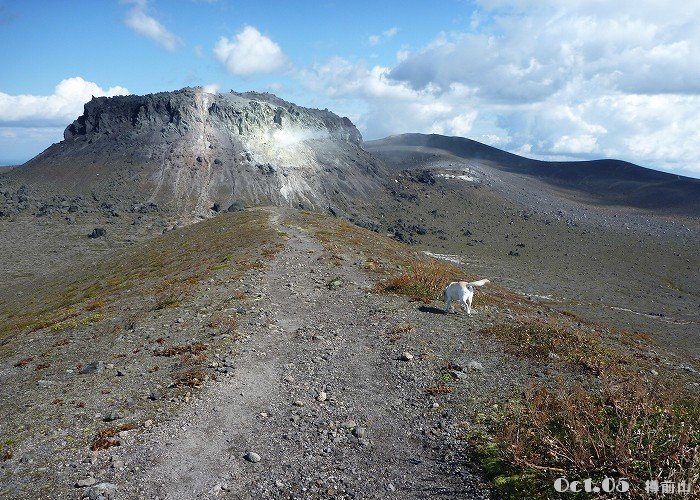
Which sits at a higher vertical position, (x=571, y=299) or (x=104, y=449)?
(x=104, y=449)

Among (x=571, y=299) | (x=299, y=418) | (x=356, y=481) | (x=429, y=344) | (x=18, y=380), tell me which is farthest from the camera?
(x=571, y=299)

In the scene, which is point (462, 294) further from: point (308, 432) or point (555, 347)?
point (308, 432)

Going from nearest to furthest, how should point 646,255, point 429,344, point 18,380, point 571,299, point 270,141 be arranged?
point 18,380 → point 429,344 → point 571,299 → point 646,255 → point 270,141

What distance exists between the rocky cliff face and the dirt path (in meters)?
119

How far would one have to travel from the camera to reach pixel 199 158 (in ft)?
493

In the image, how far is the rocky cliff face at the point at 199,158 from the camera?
139000 millimetres

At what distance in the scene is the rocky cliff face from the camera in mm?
139000

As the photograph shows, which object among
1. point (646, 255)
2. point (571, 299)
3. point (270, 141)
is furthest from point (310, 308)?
point (270, 141)

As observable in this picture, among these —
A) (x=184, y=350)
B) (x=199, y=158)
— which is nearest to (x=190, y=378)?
(x=184, y=350)

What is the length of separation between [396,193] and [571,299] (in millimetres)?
102059

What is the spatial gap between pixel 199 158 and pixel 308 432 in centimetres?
15152

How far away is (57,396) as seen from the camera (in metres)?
13.6

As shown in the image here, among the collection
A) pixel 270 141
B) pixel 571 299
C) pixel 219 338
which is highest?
pixel 270 141

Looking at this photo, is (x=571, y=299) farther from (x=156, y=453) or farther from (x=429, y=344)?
(x=156, y=453)
